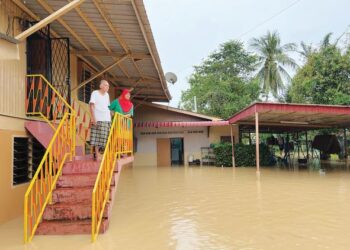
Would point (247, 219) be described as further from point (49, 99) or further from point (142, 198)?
point (49, 99)

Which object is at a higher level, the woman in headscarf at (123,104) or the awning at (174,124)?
the awning at (174,124)

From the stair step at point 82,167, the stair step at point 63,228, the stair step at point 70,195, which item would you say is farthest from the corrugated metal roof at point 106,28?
the stair step at point 63,228

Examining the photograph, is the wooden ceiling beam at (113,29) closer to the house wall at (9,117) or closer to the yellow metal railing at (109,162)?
the house wall at (9,117)

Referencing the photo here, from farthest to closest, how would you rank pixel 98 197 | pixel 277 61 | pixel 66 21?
pixel 277 61
pixel 66 21
pixel 98 197

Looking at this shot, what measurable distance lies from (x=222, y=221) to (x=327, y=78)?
53.0ft

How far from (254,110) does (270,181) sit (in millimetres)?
2440

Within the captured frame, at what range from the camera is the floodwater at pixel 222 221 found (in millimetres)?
4477

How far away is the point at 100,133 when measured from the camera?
6066 mm

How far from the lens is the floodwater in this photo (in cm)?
448

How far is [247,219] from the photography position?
229 inches

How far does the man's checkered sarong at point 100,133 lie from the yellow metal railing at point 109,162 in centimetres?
18

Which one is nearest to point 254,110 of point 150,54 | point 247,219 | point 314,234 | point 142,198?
point 150,54

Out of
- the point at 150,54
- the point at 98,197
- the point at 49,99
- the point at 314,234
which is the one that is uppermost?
the point at 150,54

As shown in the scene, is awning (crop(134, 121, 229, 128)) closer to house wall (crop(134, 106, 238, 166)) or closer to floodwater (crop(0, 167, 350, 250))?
house wall (crop(134, 106, 238, 166))
